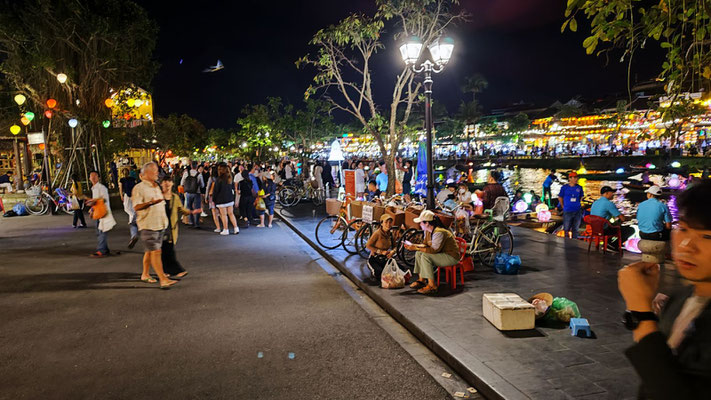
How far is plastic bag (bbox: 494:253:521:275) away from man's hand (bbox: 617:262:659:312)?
6491 mm

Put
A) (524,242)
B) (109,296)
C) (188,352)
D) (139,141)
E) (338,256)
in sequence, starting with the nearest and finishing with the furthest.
Result: (188,352) → (109,296) → (338,256) → (524,242) → (139,141)

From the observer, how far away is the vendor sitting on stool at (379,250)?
7.70 meters

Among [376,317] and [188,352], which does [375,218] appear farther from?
[188,352]

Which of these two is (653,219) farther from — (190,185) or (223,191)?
(190,185)

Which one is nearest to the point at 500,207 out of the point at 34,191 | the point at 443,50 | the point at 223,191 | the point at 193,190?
the point at 443,50

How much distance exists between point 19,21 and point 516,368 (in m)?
23.5

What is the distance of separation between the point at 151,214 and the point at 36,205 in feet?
50.0

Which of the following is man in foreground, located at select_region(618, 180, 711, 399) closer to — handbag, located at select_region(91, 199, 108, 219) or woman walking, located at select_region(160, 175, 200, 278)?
woman walking, located at select_region(160, 175, 200, 278)

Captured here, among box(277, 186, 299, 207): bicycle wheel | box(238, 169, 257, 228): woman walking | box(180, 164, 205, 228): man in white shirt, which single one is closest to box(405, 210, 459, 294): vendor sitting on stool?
box(238, 169, 257, 228): woman walking

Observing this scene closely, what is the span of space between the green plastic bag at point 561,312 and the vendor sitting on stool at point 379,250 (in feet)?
9.30

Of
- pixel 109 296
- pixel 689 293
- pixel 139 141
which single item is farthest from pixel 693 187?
pixel 139 141

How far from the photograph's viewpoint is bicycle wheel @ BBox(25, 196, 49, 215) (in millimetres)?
18984

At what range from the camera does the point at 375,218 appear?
980 cm

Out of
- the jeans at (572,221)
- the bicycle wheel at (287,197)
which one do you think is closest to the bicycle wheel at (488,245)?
the jeans at (572,221)
